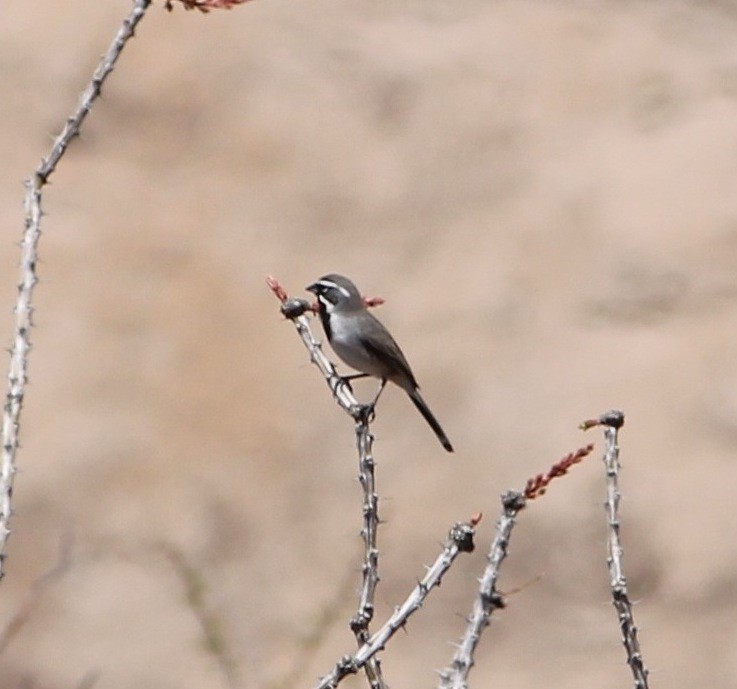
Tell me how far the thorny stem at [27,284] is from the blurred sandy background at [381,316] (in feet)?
18.1

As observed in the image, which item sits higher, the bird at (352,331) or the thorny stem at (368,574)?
the bird at (352,331)

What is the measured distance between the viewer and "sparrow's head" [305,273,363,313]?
25.9ft

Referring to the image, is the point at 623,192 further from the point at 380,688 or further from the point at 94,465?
the point at 380,688

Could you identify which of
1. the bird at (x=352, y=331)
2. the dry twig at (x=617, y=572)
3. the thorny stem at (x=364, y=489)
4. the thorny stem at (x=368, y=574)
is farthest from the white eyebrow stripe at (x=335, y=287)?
the dry twig at (x=617, y=572)

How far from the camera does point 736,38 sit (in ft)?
45.3

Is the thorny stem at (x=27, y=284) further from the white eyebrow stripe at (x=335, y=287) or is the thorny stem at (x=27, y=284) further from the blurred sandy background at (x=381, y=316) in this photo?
the blurred sandy background at (x=381, y=316)

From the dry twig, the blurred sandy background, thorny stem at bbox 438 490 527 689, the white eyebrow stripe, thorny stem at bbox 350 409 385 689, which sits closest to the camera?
thorny stem at bbox 438 490 527 689

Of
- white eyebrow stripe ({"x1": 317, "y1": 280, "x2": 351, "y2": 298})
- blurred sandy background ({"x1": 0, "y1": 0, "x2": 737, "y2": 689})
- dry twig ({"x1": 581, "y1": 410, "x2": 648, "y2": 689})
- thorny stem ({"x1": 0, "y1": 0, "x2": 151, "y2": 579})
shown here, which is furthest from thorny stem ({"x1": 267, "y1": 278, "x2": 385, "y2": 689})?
blurred sandy background ({"x1": 0, "y1": 0, "x2": 737, "y2": 689})

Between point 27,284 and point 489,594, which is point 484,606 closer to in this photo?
point 489,594

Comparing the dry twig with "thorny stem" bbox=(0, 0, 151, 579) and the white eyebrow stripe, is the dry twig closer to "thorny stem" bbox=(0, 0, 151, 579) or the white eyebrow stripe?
"thorny stem" bbox=(0, 0, 151, 579)

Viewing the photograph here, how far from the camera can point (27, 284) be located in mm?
5211

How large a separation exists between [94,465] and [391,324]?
2211 mm

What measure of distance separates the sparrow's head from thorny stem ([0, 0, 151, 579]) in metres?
2.64

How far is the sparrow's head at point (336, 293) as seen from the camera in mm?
7902
